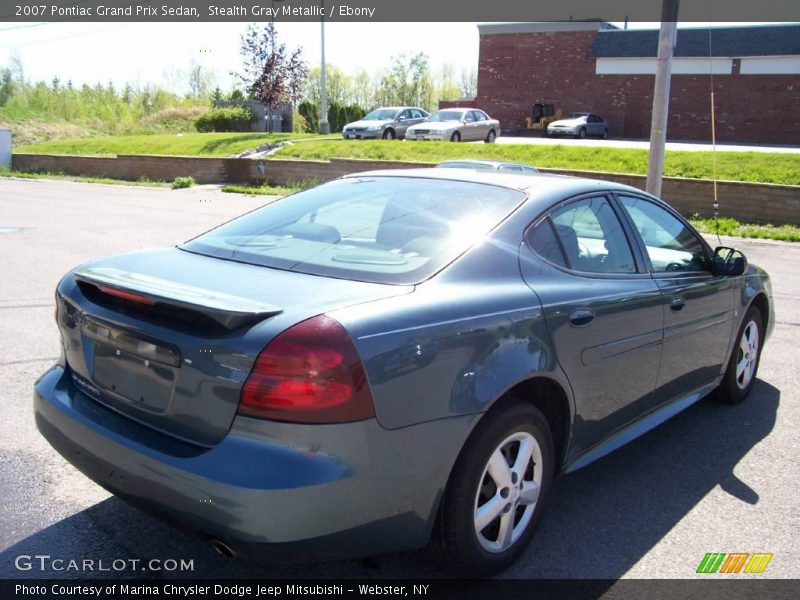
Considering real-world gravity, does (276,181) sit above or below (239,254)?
below

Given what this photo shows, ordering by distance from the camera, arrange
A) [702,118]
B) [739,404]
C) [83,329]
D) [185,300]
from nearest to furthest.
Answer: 1. [185,300]
2. [83,329]
3. [739,404]
4. [702,118]

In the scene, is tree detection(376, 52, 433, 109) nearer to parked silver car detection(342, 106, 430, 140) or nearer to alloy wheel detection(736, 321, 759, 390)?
parked silver car detection(342, 106, 430, 140)

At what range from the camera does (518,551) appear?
315 cm

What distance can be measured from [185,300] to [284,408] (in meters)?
0.55

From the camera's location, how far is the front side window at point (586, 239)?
348 cm

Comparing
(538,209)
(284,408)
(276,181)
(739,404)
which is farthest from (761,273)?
(276,181)

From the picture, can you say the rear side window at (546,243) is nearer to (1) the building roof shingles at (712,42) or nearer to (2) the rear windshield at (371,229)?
(2) the rear windshield at (371,229)

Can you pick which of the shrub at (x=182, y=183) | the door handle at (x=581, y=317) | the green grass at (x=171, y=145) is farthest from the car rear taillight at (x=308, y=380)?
the green grass at (x=171, y=145)

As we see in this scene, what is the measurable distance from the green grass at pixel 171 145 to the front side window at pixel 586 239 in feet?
89.5

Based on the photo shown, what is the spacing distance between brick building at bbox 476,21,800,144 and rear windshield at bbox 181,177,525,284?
37976mm

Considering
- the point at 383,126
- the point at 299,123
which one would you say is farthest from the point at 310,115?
the point at 383,126

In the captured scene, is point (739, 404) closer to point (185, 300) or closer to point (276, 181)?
point (185, 300)

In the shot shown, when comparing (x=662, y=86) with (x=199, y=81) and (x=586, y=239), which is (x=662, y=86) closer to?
(x=586, y=239)

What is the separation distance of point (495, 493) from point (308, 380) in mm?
1013
